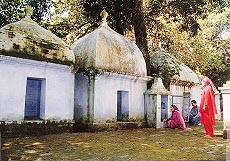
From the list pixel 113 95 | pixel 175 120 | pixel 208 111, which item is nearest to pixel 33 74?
pixel 113 95

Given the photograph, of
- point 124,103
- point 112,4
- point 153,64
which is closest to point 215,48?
point 153,64

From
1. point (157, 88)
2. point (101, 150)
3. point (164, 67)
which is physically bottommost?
point (101, 150)

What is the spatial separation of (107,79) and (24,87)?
3.56 m

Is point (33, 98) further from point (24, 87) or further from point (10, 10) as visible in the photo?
point (10, 10)

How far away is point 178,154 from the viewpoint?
6.09 m

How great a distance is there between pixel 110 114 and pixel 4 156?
19.4ft

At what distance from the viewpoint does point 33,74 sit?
8.93 meters

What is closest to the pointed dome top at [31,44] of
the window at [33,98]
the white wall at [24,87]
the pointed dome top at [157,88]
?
the white wall at [24,87]

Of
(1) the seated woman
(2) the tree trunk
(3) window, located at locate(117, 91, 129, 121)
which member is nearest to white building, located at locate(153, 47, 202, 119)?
(2) the tree trunk

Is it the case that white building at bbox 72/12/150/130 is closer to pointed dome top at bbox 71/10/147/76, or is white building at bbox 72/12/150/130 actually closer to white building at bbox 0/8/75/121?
pointed dome top at bbox 71/10/147/76

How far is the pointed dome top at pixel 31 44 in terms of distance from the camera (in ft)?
28.0

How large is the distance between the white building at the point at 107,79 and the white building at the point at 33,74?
920mm

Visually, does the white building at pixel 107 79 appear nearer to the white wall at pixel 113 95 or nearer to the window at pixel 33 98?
the white wall at pixel 113 95

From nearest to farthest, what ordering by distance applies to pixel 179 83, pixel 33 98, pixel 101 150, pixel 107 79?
pixel 101 150
pixel 33 98
pixel 107 79
pixel 179 83
